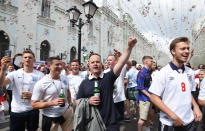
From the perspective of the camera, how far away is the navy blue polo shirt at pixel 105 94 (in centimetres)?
310

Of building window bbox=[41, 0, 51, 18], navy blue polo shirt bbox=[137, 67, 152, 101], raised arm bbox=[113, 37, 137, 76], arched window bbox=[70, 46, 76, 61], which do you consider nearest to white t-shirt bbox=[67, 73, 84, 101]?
navy blue polo shirt bbox=[137, 67, 152, 101]

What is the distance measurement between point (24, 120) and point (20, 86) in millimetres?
589

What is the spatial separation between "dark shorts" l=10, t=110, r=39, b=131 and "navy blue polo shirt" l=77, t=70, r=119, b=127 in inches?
62.1

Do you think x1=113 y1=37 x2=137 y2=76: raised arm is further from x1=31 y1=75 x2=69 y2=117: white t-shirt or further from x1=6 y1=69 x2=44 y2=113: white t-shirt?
x1=6 y1=69 x2=44 y2=113: white t-shirt

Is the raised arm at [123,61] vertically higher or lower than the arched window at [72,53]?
lower

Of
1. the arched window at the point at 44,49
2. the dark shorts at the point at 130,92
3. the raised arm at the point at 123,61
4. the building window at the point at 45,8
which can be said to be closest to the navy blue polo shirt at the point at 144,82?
the raised arm at the point at 123,61

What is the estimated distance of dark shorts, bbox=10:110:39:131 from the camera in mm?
4336

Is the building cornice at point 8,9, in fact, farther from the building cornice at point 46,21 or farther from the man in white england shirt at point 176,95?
the man in white england shirt at point 176,95

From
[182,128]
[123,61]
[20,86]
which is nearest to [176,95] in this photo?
[182,128]

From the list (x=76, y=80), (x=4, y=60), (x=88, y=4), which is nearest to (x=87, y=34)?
(x=88, y=4)

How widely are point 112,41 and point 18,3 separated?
2083 centimetres

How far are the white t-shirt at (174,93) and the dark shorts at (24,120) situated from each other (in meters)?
2.33

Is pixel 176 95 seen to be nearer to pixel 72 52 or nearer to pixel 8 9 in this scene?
pixel 8 9

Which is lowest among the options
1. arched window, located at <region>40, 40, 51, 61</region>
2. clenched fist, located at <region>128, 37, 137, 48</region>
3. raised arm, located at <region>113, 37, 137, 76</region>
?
raised arm, located at <region>113, 37, 137, 76</region>
